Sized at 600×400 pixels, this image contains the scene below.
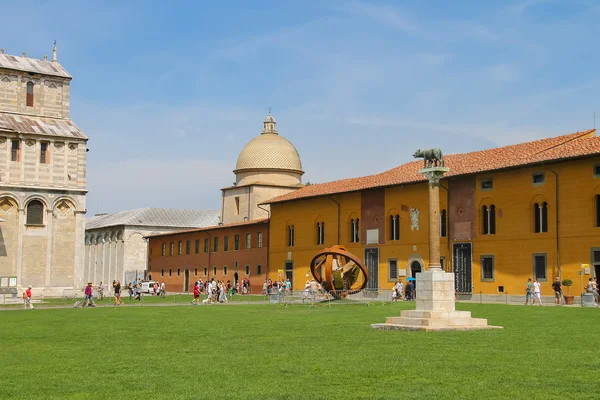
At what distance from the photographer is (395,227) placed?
47.6 meters

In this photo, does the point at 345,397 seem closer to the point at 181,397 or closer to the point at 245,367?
the point at 181,397

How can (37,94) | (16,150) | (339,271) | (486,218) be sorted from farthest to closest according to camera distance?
(37,94) < (16,150) < (339,271) < (486,218)

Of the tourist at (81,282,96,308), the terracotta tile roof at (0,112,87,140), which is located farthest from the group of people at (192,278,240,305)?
the terracotta tile roof at (0,112,87,140)

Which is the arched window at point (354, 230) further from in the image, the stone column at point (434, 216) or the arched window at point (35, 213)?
the stone column at point (434, 216)

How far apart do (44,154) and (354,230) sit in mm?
20257

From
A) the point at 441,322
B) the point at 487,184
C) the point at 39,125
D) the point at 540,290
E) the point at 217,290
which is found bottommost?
the point at 441,322

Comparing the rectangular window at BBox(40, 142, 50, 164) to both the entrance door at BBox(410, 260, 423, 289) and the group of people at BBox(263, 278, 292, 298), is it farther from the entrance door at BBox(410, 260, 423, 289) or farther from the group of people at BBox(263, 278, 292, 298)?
the entrance door at BBox(410, 260, 423, 289)

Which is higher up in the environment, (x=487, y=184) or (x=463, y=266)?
(x=487, y=184)

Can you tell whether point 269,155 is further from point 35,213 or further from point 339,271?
point 339,271

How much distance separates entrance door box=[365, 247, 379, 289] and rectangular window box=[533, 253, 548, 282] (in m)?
11.0

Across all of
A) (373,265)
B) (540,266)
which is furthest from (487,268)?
(373,265)

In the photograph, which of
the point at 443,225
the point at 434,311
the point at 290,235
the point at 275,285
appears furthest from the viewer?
the point at 290,235

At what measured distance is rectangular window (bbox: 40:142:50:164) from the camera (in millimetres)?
53850

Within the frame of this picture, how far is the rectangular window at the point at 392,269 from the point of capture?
47.1 m
